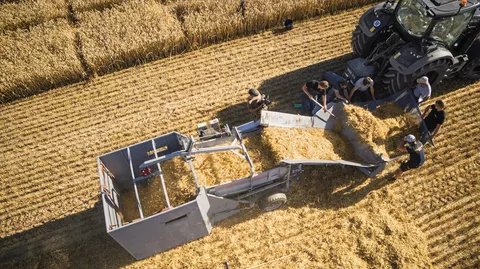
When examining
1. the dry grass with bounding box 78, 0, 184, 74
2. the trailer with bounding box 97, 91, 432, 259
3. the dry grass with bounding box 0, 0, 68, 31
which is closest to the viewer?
the trailer with bounding box 97, 91, 432, 259

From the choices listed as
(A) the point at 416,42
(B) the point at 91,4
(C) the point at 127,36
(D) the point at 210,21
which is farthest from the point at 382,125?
(B) the point at 91,4

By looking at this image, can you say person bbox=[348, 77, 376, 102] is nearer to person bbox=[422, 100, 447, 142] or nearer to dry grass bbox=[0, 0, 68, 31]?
person bbox=[422, 100, 447, 142]

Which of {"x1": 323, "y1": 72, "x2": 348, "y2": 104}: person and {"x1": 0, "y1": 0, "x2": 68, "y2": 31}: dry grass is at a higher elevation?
{"x1": 0, "y1": 0, "x2": 68, "y2": 31}: dry grass

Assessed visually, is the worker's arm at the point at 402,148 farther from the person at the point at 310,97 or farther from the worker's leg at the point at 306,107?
the worker's leg at the point at 306,107

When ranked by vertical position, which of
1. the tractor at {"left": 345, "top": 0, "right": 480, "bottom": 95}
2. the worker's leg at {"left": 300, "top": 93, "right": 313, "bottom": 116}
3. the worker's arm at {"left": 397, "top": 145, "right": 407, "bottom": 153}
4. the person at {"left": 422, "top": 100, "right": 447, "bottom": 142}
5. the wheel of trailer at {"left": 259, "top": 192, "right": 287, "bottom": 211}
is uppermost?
the tractor at {"left": 345, "top": 0, "right": 480, "bottom": 95}

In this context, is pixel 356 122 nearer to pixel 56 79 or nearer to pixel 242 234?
pixel 242 234

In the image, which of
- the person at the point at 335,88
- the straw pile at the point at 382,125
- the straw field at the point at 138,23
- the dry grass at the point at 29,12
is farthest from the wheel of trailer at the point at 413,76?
the dry grass at the point at 29,12

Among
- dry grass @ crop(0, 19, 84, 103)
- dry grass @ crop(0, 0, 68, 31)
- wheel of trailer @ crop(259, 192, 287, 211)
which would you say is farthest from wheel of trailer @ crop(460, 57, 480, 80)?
dry grass @ crop(0, 0, 68, 31)
